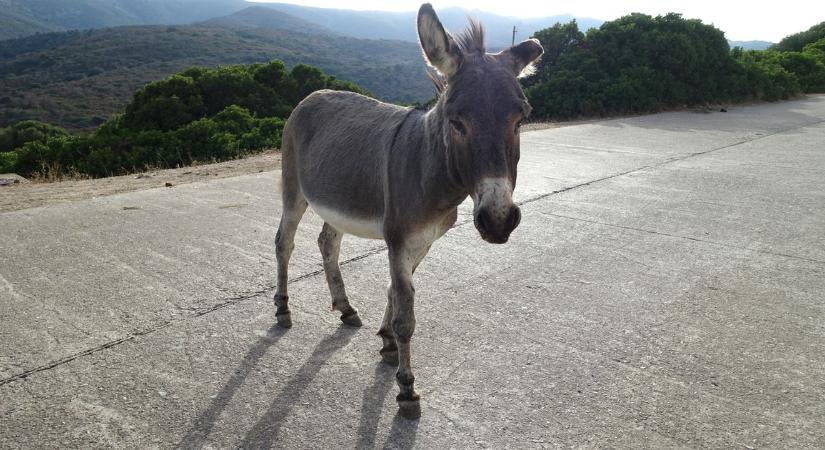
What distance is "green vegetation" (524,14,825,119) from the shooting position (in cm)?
1847

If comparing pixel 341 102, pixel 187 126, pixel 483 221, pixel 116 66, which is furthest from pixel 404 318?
pixel 116 66

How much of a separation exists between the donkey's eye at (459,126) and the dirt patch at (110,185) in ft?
22.5

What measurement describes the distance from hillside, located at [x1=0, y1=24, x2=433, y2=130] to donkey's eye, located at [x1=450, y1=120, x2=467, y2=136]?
33674 mm

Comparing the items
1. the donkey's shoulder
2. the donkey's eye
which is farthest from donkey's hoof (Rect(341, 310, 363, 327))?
the donkey's eye

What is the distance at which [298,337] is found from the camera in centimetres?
375

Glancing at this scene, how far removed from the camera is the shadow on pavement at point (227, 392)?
8.78 feet

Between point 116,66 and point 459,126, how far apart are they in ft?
283

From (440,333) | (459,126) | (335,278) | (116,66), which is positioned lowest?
(440,333)

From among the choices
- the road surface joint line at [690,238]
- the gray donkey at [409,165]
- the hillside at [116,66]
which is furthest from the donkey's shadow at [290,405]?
the hillside at [116,66]

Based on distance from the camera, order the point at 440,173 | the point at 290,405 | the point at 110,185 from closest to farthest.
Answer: the point at 440,173
the point at 290,405
the point at 110,185

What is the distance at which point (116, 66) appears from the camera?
7419 cm

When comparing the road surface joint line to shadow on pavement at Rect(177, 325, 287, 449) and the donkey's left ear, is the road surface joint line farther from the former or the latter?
shadow on pavement at Rect(177, 325, 287, 449)

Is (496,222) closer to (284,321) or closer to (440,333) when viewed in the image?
(440,333)

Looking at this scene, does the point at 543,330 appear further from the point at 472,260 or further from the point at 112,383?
the point at 112,383
